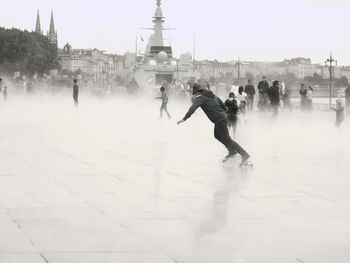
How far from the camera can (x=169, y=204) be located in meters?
9.68

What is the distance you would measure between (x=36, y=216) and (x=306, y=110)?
3333 centimetres

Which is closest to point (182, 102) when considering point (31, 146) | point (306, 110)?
point (306, 110)

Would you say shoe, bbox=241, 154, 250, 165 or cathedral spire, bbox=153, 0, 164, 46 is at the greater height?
cathedral spire, bbox=153, 0, 164, 46

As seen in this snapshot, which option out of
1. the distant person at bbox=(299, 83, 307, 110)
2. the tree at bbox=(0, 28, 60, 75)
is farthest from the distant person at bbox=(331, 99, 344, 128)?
the tree at bbox=(0, 28, 60, 75)

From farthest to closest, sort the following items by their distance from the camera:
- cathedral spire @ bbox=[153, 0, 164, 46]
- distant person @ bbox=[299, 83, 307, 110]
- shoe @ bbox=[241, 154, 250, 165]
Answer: cathedral spire @ bbox=[153, 0, 164, 46]
distant person @ bbox=[299, 83, 307, 110]
shoe @ bbox=[241, 154, 250, 165]

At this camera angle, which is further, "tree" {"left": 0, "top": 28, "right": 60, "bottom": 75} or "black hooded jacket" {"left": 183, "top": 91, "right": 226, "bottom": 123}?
"tree" {"left": 0, "top": 28, "right": 60, "bottom": 75}

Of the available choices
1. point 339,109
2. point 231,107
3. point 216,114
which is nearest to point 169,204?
point 216,114

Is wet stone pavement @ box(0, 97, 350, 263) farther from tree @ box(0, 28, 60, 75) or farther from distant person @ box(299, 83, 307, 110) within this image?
tree @ box(0, 28, 60, 75)

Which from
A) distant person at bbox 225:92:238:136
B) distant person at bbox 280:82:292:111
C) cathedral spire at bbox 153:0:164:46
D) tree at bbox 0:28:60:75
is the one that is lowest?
distant person at bbox 280:82:292:111

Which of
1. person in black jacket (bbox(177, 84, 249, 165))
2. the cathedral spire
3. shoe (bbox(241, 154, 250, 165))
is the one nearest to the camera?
shoe (bbox(241, 154, 250, 165))

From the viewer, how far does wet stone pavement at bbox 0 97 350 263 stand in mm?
7051

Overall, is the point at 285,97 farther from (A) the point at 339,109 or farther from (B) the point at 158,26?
(B) the point at 158,26

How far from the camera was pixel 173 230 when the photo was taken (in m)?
8.02

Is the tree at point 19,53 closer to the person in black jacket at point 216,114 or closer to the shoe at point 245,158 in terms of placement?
the person in black jacket at point 216,114
